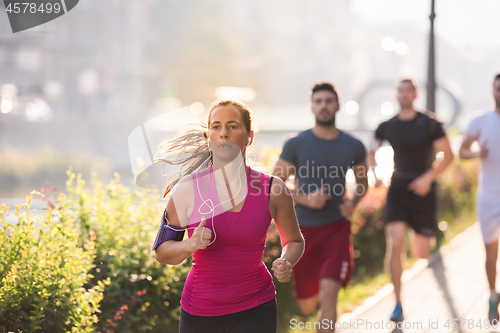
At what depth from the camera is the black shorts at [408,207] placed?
591 cm

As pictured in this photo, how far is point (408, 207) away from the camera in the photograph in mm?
5961

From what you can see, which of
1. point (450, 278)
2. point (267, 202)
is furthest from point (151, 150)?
point (450, 278)

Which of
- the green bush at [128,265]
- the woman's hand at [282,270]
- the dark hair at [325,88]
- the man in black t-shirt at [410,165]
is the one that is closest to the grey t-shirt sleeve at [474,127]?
the man in black t-shirt at [410,165]

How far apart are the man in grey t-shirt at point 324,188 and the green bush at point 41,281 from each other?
6.16 feet

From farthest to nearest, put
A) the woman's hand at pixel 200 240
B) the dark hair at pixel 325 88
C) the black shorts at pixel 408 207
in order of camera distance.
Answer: the black shorts at pixel 408 207 < the dark hair at pixel 325 88 < the woman's hand at pixel 200 240

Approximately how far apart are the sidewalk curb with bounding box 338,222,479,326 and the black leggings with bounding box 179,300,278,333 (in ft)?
9.27

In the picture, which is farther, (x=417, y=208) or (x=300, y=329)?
(x=417, y=208)

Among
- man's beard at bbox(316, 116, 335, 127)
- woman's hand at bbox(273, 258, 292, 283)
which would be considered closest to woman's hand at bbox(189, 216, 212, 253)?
woman's hand at bbox(273, 258, 292, 283)

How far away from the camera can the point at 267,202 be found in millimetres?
2814

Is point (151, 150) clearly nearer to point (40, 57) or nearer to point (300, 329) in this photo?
point (300, 329)

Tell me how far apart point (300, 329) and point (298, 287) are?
0.64 m

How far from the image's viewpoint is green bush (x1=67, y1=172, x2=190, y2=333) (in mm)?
3986

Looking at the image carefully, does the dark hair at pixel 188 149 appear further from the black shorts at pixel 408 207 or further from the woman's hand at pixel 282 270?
the black shorts at pixel 408 207

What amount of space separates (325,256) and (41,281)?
2.33m
